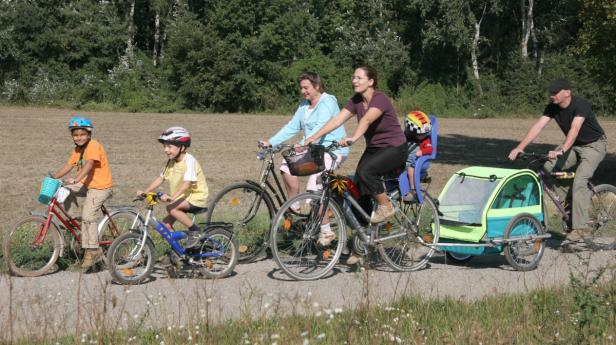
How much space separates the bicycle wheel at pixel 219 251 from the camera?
8.13 m

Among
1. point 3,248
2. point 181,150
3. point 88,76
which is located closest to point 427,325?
point 181,150

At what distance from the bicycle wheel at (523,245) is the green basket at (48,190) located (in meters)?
4.28

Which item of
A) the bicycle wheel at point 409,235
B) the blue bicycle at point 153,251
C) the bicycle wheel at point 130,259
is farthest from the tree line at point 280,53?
the bicycle wheel at point 130,259

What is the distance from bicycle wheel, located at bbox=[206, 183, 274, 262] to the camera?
8.71 m

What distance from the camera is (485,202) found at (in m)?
8.77

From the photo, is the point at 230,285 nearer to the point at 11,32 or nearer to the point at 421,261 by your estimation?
the point at 421,261

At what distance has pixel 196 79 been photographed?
5188cm

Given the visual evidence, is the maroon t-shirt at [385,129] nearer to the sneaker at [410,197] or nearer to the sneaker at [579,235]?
the sneaker at [410,197]


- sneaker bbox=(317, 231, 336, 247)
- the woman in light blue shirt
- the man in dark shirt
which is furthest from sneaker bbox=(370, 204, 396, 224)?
the man in dark shirt

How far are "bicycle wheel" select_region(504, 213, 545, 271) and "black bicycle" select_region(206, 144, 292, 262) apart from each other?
236 cm

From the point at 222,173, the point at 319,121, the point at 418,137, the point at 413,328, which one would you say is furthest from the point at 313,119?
the point at 222,173

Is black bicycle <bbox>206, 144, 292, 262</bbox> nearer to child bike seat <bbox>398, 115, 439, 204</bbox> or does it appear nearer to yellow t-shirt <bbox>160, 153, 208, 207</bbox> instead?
yellow t-shirt <bbox>160, 153, 208, 207</bbox>

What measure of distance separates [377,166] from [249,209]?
60.4 inches

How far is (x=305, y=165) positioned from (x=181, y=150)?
45.5 inches
